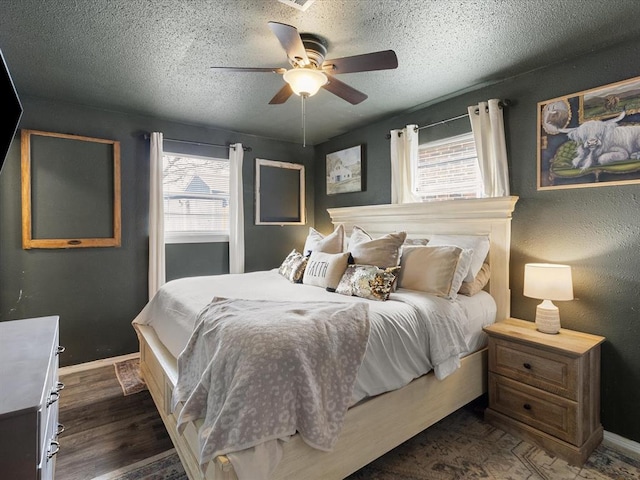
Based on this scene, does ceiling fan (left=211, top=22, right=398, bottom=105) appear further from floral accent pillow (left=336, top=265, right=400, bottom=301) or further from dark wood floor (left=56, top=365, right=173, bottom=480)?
dark wood floor (left=56, top=365, right=173, bottom=480)

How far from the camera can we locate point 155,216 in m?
3.49

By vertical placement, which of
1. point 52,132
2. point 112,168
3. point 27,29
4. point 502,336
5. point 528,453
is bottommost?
point 528,453

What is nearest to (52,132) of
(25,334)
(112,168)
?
(112,168)

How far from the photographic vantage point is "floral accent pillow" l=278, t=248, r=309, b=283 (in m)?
2.96

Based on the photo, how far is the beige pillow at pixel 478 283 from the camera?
2480 mm

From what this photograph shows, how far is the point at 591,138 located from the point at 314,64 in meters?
1.89

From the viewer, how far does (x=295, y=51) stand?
181cm

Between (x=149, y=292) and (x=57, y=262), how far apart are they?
0.85 metres

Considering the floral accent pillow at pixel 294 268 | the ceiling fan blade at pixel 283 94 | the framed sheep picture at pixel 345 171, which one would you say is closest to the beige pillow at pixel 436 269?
the floral accent pillow at pixel 294 268

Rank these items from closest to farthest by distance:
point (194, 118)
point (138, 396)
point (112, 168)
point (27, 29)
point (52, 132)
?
point (27, 29) → point (138, 396) → point (52, 132) → point (112, 168) → point (194, 118)

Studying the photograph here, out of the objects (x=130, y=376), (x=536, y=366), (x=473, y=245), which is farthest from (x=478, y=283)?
(x=130, y=376)

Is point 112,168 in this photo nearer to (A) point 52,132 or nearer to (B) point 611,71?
(A) point 52,132

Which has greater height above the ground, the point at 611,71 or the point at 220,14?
the point at 220,14

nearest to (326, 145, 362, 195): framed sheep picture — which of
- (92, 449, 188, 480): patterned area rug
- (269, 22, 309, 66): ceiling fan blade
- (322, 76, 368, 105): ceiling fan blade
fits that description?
(322, 76, 368, 105): ceiling fan blade
